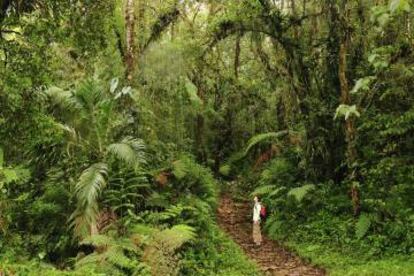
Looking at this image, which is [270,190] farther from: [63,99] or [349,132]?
[63,99]

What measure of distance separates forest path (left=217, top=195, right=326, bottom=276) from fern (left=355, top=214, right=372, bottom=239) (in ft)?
4.03

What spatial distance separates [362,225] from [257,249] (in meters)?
2.53

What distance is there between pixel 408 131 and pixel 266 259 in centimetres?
428

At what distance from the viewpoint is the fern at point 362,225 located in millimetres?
10789

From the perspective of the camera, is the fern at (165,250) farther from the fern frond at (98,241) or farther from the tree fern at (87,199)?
the tree fern at (87,199)

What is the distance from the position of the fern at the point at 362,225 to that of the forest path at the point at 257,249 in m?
1.23

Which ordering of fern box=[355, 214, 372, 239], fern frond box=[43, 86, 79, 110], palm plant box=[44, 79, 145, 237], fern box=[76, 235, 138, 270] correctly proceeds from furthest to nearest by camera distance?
fern box=[355, 214, 372, 239]
fern frond box=[43, 86, 79, 110]
palm plant box=[44, 79, 145, 237]
fern box=[76, 235, 138, 270]

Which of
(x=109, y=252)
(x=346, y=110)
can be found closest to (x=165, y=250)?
(x=109, y=252)

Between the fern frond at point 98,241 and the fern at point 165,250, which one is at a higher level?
the fern frond at point 98,241

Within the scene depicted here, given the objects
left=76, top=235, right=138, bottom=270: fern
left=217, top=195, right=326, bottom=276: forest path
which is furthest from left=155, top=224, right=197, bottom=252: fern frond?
left=217, top=195, right=326, bottom=276: forest path

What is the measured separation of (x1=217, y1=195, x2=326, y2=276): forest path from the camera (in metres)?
10.4

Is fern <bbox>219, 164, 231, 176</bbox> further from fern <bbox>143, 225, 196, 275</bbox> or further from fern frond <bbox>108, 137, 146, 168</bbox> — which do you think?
fern <bbox>143, 225, 196, 275</bbox>

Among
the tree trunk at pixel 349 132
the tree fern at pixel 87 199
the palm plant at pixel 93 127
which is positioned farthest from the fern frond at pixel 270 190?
the tree fern at pixel 87 199

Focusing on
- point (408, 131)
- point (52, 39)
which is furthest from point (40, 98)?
point (408, 131)
